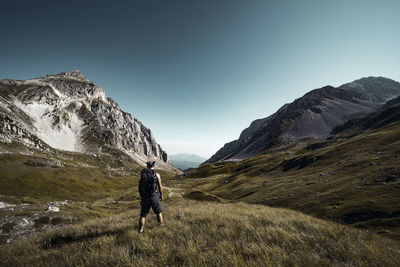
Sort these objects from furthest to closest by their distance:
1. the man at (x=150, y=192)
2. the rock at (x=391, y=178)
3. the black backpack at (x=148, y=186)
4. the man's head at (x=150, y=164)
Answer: the rock at (x=391, y=178), the man's head at (x=150, y=164), the black backpack at (x=148, y=186), the man at (x=150, y=192)

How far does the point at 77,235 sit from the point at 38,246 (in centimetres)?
120

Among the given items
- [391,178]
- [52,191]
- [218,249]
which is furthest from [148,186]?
[52,191]

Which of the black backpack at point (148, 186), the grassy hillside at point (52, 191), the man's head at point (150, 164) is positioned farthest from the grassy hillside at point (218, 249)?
the grassy hillside at point (52, 191)

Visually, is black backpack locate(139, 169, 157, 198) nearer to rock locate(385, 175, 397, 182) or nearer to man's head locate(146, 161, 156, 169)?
man's head locate(146, 161, 156, 169)

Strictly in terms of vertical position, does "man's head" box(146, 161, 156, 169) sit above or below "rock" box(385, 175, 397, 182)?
above

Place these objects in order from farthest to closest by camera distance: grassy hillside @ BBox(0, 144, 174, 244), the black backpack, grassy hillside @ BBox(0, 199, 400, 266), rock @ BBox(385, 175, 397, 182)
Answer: grassy hillside @ BBox(0, 144, 174, 244), rock @ BBox(385, 175, 397, 182), the black backpack, grassy hillside @ BBox(0, 199, 400, 266)

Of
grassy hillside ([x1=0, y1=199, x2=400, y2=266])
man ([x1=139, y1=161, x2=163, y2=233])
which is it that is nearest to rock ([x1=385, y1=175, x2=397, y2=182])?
grassy hillside ([x1=0, y1=199, x2=400, y2=266])

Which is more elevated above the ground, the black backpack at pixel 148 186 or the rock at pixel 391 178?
the black backpack at pixel 148 186

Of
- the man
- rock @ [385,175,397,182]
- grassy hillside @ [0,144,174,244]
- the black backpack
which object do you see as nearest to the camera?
the man

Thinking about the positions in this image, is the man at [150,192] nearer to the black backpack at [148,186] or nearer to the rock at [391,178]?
the black backpack at [148,186]

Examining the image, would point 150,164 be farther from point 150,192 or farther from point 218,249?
point 218,249

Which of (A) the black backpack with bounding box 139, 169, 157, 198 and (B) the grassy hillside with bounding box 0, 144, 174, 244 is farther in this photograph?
(B) the grassy hillside with bounding box 0, 144, 174, 244

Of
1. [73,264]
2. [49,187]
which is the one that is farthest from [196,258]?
[49,187]

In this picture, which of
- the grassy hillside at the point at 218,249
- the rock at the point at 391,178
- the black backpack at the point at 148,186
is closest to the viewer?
the grassy hillside at the point at 218,249
